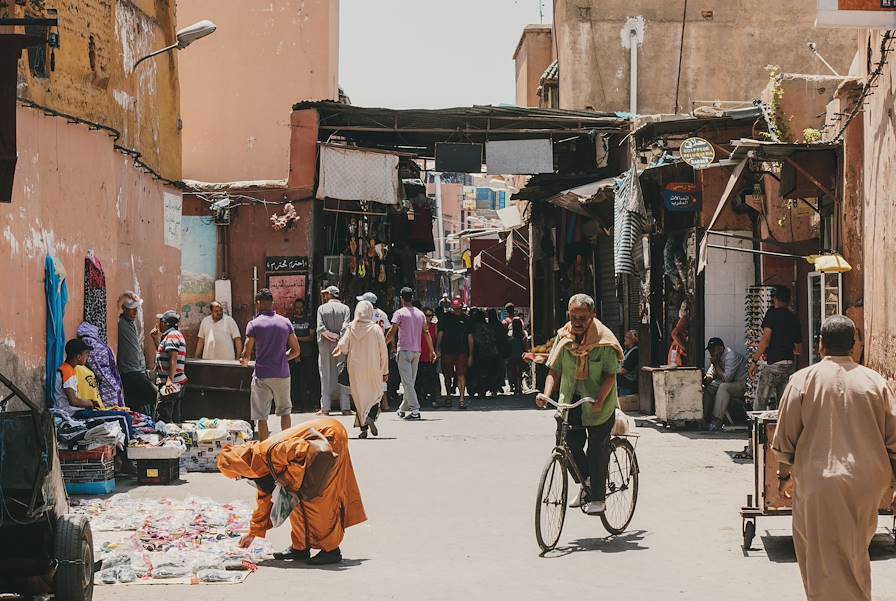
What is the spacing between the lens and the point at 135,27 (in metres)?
16.5

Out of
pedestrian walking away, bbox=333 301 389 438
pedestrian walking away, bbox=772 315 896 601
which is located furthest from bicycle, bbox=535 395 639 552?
pedestrian walking away, bbox=333 301 389 438

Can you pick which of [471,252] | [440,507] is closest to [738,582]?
[440,507]

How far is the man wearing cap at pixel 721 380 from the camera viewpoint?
16703 mm

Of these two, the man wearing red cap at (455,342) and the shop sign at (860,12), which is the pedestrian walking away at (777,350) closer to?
the shop sign at (860,12)

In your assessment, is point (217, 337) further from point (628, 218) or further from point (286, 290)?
point (628, 218)

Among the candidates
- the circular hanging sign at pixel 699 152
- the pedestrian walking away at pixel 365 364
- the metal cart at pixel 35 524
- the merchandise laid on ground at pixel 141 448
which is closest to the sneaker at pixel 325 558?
the metal cart at pixel 35 524

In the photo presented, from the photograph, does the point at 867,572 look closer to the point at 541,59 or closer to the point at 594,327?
the point at 594,327

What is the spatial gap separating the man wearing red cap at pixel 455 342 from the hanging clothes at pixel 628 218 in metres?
3.93

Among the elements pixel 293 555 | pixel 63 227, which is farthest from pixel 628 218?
pixel 293 555

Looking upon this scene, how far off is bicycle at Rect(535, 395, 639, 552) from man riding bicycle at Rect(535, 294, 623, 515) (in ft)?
0.31

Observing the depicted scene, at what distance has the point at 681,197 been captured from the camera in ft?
58.3

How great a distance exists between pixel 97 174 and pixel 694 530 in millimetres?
7586

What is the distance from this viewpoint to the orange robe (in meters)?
8.02

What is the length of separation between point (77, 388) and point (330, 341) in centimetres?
799
